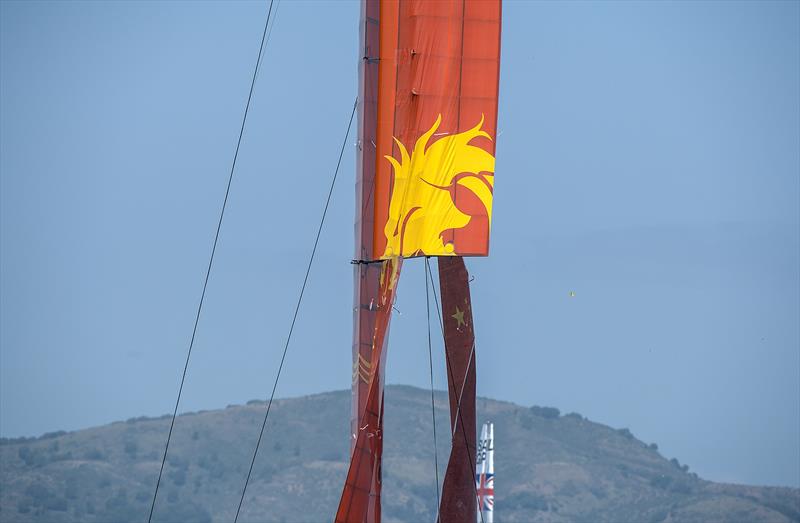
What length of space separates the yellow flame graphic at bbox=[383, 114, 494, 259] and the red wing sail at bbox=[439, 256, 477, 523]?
0.30 metres

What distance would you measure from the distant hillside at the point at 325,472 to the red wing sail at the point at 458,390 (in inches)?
2712

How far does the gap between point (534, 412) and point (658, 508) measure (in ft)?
40.2

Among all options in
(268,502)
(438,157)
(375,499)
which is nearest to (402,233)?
(438,157)

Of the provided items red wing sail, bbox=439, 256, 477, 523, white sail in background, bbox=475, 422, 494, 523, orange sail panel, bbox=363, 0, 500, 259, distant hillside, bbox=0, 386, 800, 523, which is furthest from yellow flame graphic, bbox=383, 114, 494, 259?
distant hillside, bbox=0, 386, 800, 523

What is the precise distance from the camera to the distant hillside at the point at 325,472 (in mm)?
91812

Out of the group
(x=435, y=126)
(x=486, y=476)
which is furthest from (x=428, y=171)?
(x=486, y=476)

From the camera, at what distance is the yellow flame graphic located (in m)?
19.1

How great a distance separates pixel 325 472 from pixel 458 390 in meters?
77.5

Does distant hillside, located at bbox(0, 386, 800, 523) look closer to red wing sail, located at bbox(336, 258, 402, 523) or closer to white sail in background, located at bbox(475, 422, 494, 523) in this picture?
white sail in background, located at bbox(475, 422, 494, 523)

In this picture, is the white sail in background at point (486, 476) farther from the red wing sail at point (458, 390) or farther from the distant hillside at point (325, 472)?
the distant hillside at point (325, 472)

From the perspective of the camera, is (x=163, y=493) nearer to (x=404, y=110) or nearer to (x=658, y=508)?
(x=658, y=508)

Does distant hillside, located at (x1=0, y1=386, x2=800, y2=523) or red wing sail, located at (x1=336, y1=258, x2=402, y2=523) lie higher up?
distant hillside, located at (x1=0, y1=386, x2=800, y2=523)

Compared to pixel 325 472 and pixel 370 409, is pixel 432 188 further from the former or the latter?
pixel 325 472

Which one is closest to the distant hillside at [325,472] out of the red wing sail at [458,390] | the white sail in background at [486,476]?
the white sail in background at [486,476]
